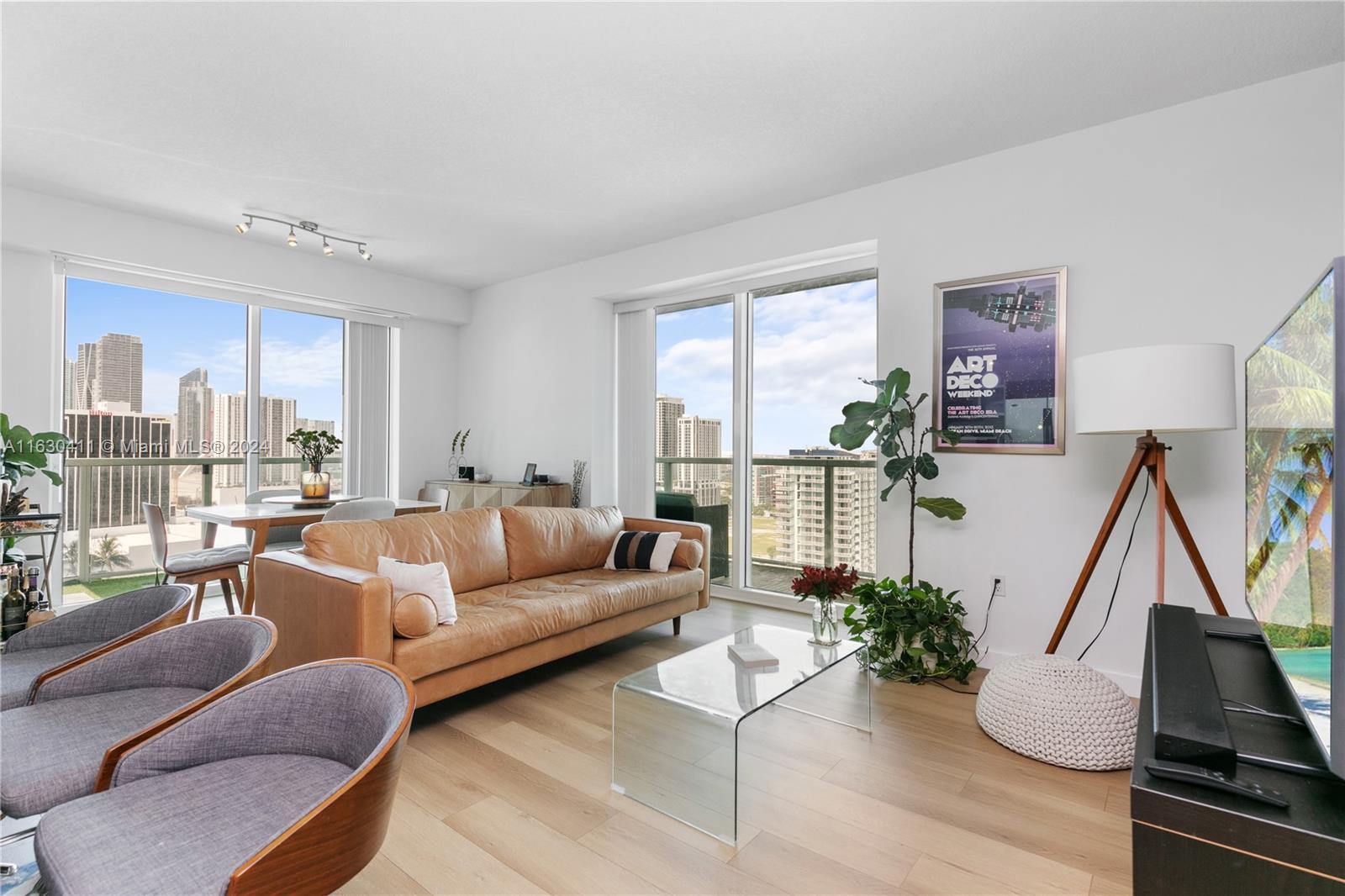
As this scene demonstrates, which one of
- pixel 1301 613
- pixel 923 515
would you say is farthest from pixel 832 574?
pixel 1301 613

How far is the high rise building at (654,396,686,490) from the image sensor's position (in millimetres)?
5496

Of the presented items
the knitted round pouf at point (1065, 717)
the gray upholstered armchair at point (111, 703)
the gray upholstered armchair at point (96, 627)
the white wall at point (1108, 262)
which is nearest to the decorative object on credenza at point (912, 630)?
the white wall at point (1108, 262)

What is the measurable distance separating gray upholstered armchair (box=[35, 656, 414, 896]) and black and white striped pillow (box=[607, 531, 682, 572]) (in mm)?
2605

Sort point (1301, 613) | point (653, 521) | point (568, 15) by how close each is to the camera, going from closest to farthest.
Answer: point (1301, 613)
point (568, 15)
point (653, 521)

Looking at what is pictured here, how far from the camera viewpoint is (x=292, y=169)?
3762 mm

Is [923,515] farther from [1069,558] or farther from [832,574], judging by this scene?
[832,574]

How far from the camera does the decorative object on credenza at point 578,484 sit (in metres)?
5.70

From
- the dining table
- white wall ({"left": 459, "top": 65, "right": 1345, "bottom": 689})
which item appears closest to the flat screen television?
white wall ({"left": 459, "top": 65, "right": 1345, "bottom": 689})

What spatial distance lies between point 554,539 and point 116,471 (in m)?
3.58

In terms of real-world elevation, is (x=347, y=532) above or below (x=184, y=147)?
below

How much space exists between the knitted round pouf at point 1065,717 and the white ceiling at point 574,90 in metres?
2.49

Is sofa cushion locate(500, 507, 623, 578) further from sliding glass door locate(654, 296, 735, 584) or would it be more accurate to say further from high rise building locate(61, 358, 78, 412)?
high rise building locate(61, 358, 78, 412)

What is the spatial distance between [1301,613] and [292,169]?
182 inches

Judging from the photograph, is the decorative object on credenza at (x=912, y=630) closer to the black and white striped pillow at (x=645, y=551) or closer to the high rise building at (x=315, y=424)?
the black and white striped pillow at (x=645, y=551)
